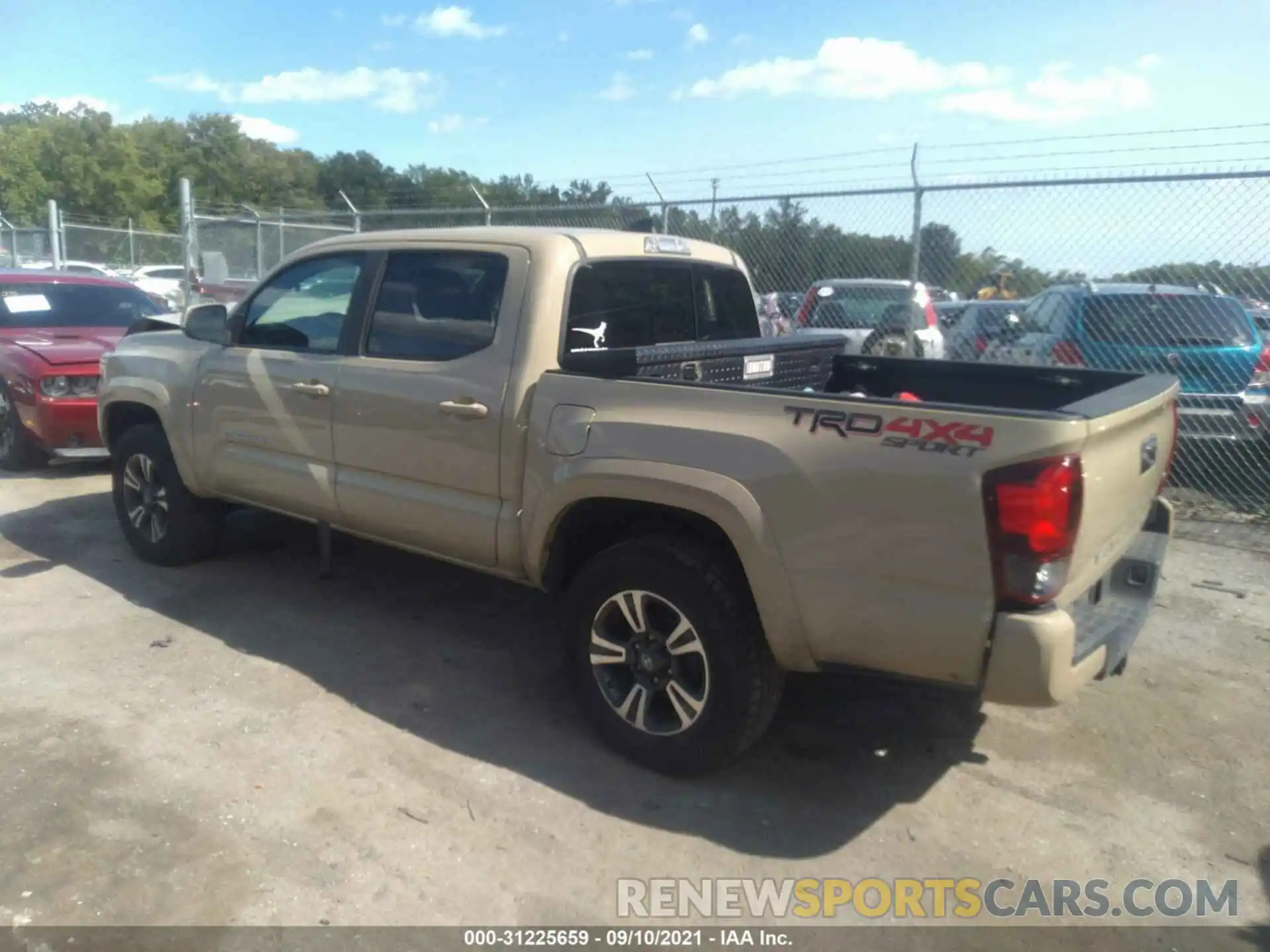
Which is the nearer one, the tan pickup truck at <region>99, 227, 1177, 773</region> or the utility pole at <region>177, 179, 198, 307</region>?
the tan pickup truck at <region>99, 227, 1177, 773</region>

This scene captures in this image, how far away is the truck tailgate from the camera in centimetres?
288

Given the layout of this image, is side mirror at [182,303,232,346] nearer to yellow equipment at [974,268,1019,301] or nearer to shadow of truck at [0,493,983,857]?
shadow of truck at [0,493,983,857]

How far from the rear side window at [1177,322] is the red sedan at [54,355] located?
782 centimetres

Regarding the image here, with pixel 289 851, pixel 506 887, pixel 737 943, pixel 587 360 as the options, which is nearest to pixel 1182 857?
pixel 737 943

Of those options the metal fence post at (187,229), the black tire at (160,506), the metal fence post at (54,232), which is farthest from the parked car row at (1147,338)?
the metal fence post at (54,232)

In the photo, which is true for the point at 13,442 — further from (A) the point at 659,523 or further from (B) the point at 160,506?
(A) the point at 659,523

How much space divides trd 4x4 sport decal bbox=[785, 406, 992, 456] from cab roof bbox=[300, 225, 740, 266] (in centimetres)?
145

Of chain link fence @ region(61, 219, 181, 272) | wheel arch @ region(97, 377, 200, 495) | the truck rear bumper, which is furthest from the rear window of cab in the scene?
chain link fence @ region(61, 219, 181, 272)

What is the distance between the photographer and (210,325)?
5.27m

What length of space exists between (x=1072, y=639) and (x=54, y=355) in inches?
298

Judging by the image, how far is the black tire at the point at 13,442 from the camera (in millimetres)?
7973

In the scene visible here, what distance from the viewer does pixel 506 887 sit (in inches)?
119

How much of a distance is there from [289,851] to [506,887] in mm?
719

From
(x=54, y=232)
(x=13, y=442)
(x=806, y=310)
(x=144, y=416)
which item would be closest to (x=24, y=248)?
(x=54, y=232)
